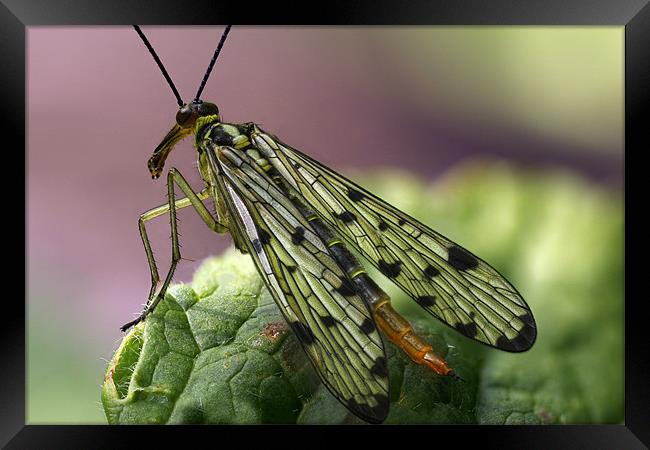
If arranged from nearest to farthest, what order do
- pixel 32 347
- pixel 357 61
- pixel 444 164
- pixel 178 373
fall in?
pixel 178 373 → pixel 32 347 → pixel 357 61 → pixel 444 164

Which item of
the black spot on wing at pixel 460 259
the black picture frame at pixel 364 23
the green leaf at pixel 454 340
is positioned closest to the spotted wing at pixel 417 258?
the black spot on wing at pixel 460 259

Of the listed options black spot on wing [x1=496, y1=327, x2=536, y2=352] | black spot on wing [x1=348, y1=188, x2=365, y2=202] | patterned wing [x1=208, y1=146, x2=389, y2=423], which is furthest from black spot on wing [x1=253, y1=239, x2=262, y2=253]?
black spot on wing [x1=496, y1=327, x2=536, y2=352]

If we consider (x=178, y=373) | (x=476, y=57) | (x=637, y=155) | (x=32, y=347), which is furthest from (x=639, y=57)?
(x=32, y=347)

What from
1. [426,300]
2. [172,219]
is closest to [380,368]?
[426,300]

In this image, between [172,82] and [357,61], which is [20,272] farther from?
[357,61]

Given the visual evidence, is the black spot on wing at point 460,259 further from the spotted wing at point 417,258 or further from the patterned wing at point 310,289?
the patterned wing at point 310,289

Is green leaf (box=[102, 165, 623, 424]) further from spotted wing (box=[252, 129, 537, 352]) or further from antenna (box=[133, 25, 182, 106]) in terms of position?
antenna (box=[133, 25, 182, 106])

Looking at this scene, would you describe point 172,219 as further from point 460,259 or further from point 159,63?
point 460,259
